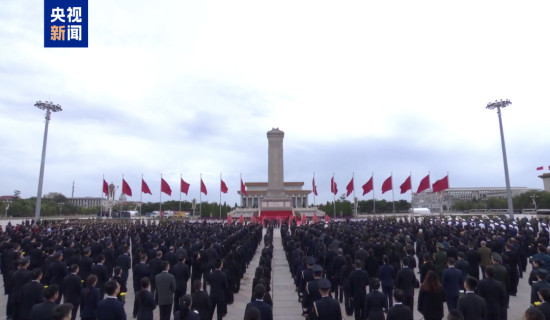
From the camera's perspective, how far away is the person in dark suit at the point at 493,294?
5.83m

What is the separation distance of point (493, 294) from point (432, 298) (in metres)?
1.08

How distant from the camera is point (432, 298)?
19.1ft

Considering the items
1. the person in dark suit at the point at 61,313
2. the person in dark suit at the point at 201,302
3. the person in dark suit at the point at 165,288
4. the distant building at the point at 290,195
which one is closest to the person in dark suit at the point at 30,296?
Result: the person in dark suit at the point at 165,288

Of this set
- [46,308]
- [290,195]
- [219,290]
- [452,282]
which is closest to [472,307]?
[452,282]

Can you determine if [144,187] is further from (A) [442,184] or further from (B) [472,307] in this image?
(B) [472,307]

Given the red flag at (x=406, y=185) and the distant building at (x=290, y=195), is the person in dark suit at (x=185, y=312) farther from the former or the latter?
the distant building at (x=290, y=195)

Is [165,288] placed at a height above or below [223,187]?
below

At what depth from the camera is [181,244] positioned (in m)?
12.9

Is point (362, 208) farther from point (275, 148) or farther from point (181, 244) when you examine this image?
point (181, 244)

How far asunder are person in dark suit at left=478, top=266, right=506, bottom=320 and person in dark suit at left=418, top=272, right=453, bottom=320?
0.80 metres

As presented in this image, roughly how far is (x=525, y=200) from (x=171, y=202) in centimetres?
8157

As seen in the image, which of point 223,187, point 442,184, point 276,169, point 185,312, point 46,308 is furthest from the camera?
point 276,169

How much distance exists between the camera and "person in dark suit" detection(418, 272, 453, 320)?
18.8 feet

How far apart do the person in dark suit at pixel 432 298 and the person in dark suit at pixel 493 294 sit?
2.64 feet
